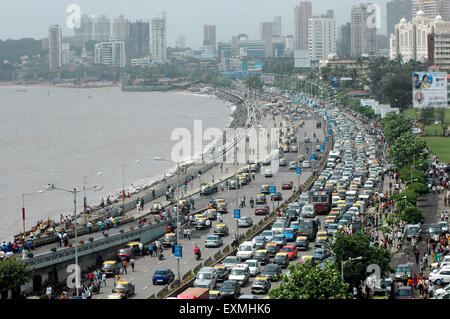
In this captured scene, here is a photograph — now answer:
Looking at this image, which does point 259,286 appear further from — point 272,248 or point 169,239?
point 169,239

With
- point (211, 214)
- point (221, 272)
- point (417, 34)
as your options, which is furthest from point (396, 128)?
point (417, 34)

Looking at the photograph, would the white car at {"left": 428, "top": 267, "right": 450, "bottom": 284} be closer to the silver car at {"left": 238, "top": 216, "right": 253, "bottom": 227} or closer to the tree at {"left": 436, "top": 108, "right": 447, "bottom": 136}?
the silver car at {"left": 238, "top": 216, "right": 253, "bottom": 227}

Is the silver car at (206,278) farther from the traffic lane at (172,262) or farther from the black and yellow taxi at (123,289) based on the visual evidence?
the black and yellow taxi at (123,289)

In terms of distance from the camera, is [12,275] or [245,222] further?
[245,222]

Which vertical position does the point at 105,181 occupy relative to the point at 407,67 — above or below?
below
